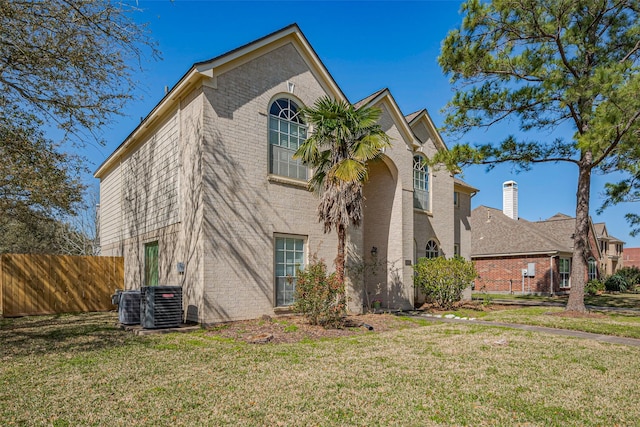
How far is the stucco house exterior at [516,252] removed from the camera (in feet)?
85.4

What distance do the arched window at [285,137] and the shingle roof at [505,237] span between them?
2012cm

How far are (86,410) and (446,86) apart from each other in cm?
1532

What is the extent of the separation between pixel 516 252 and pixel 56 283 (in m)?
26.2

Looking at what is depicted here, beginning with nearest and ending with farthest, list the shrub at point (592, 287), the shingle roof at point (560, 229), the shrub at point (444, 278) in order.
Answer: the shrub at point (444, 278)
the shrub at point (592, 287)
the shingle roof at point (560, 229)

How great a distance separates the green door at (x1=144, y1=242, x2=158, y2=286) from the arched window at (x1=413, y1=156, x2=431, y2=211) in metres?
10.9

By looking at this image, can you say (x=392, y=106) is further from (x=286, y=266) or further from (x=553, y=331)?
(x=553, y=331)

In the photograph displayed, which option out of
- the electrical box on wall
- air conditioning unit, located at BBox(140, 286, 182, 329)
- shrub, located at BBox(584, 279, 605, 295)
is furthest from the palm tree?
shrub, located at BBox(584, 279, 605, 295)

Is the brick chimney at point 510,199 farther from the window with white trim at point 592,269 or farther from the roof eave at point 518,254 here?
the window with white trim at point 592,269

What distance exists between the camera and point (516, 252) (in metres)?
26.8

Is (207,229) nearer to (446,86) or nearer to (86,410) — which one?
(86,410)

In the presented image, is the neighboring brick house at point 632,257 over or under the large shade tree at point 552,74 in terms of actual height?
under

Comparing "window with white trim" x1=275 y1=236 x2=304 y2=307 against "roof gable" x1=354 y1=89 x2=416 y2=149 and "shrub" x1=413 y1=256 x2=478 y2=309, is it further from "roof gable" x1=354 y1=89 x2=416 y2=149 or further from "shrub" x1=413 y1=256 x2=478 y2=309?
"roof gable" x1=354 y1=89 x2=416 y2=149

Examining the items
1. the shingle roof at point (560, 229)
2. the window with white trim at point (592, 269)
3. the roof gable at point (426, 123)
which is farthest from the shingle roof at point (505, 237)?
the roof gable at point (426, 123)

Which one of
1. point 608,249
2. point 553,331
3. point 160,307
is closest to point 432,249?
point 553,331
